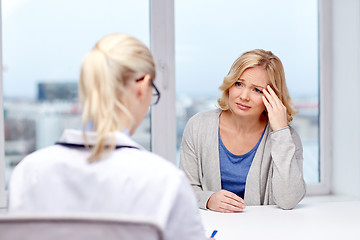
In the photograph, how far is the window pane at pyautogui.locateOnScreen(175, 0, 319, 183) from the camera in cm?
258

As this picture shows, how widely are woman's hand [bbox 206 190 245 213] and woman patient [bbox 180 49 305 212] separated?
2.7 inches

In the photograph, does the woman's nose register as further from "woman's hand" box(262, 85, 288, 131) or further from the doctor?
the doctor

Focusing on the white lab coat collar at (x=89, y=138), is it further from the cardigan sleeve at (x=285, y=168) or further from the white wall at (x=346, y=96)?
the white wall at (x=346, y=96)

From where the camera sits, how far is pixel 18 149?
239 cm

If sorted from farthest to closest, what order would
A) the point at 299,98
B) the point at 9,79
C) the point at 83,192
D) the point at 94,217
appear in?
the point at 299,98, the point at 9,79, the point at 83,192, the point at 94,217

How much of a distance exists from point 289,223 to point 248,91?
0.57m

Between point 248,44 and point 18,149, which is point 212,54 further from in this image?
point 18,149

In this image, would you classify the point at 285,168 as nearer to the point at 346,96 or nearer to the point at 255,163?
the point at 255,163

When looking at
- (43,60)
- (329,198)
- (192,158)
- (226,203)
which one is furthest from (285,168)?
(43,60)

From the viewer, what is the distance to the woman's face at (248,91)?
191 centimetres

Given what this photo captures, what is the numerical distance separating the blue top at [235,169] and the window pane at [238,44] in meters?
0.66

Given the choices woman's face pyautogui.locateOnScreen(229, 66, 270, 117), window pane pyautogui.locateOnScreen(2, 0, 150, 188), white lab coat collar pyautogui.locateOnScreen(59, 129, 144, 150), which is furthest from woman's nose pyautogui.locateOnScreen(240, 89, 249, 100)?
white lab coat collar pyautogui.locateOnScreen(59, 129, 144, 150)

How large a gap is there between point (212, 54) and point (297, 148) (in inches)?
33.7

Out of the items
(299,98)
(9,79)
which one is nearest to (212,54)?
(299,98)
